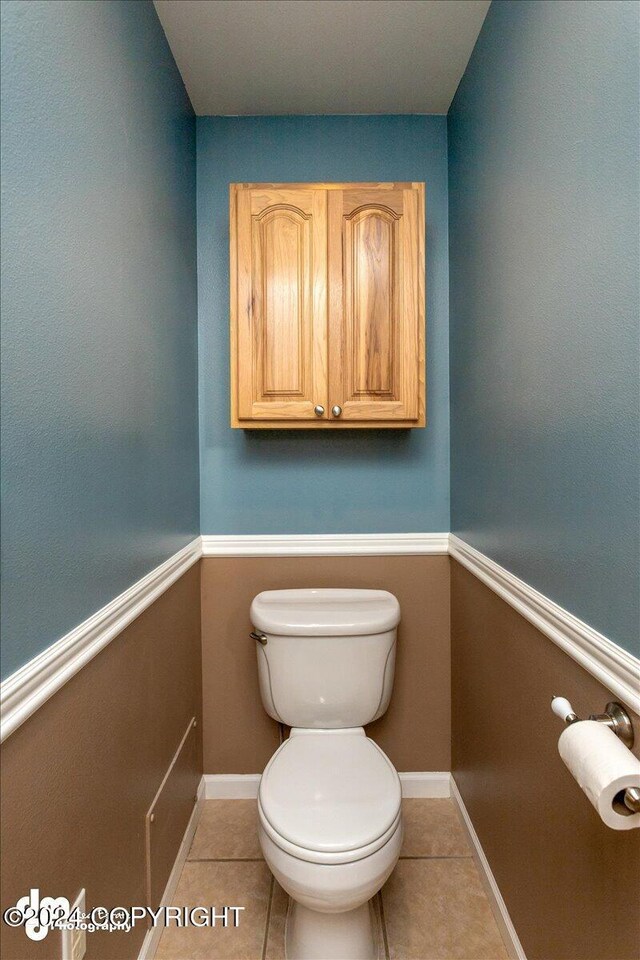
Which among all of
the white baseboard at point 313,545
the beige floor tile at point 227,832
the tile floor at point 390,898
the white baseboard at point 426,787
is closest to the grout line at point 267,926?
the tile floor at point 390,898

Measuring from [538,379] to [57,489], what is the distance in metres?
0.97

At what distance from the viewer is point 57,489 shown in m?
0.88

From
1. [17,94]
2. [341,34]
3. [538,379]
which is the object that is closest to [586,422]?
[538,379]

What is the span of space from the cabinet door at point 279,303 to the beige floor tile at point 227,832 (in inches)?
53.8

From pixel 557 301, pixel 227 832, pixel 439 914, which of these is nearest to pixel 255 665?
pixel 227 832

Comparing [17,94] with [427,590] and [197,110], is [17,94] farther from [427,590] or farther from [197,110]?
[427,590]

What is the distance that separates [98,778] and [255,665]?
0.92 meters

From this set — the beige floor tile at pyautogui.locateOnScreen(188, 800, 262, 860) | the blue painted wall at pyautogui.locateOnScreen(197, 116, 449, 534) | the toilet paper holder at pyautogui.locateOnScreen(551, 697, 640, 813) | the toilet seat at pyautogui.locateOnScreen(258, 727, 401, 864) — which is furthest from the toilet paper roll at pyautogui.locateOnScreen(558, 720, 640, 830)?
the beige floor tile at pyautogui.locateOnScreen(188, 800, 262, 860)

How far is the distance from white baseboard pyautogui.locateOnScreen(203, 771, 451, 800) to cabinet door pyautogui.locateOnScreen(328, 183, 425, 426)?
1308mm

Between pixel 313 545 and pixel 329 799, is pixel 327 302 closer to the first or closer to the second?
pixel 313 545

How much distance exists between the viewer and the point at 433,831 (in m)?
1.77

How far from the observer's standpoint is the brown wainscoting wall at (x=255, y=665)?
192cm

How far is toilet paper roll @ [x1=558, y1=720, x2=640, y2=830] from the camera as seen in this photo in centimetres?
71

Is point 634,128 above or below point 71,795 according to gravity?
above
